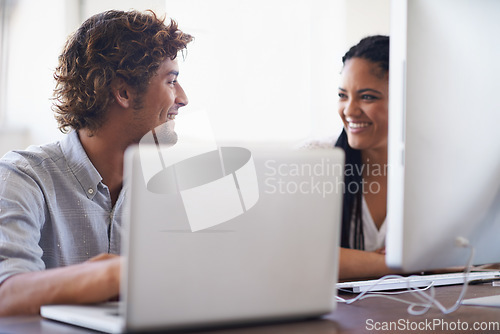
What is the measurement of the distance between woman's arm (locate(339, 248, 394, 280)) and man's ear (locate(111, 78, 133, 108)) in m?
0.88

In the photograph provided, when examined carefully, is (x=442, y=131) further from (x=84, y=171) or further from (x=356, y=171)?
(x=356, y=171)

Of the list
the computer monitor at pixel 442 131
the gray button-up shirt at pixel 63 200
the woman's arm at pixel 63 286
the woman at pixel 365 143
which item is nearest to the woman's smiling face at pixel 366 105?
the woman at pixel 365 143

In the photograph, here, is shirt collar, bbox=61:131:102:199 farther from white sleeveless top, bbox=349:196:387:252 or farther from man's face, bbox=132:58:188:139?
white sleeveless top, bbox=349:196:387:252

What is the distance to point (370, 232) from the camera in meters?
1.86

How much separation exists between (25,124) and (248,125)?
1207 mm

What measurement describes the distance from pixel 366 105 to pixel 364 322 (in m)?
1.31

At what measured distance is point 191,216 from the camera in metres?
0.70

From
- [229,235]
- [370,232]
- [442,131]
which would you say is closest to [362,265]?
[370,232]

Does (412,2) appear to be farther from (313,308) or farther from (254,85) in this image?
(254,85)

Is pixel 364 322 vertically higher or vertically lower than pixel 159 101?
lower

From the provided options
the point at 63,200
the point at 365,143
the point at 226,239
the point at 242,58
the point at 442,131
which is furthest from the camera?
the point at 242,58

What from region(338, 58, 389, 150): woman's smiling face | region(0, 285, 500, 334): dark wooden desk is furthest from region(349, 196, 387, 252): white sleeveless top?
region(0, 285, 500, 334): dark wooden desk

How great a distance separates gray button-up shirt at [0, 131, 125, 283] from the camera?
1316mm

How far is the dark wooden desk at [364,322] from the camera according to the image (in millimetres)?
774
